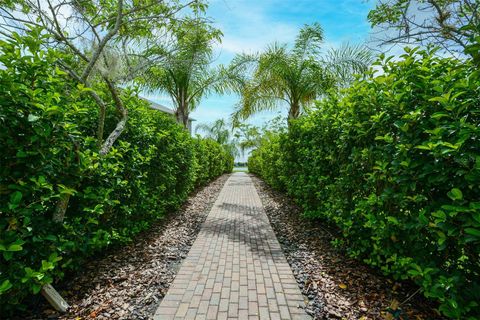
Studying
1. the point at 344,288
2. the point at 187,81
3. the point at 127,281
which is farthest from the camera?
the point at 187,81

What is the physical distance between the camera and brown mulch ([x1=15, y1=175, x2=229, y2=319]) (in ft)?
8.96

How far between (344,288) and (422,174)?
175 cm

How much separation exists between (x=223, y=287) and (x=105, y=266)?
5.73 feet

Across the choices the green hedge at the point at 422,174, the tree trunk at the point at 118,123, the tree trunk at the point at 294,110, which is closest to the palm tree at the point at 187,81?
the tree trunk at the point at 294,110

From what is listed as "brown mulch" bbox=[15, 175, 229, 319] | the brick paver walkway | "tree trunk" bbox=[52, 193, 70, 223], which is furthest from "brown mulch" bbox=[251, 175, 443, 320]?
"tree trunk" bbox=[52, 193, 70, 223]

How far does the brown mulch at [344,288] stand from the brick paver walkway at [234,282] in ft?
0.60

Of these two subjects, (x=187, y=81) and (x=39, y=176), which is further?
(x=187, y=81)

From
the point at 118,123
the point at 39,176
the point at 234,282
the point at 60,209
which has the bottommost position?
the point at 234,282

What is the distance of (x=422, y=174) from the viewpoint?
7.45ft

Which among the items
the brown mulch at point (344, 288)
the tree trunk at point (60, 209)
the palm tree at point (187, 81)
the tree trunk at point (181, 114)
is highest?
the palm tree at point (187, 81)

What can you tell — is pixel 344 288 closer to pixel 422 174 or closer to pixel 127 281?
pixel 422 174

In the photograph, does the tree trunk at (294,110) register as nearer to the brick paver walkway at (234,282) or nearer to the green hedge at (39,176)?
the brick paver walkway at (234,282)

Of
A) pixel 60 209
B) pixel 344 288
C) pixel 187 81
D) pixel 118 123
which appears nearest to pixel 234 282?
pixel 344 288

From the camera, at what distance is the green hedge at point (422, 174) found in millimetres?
2029
